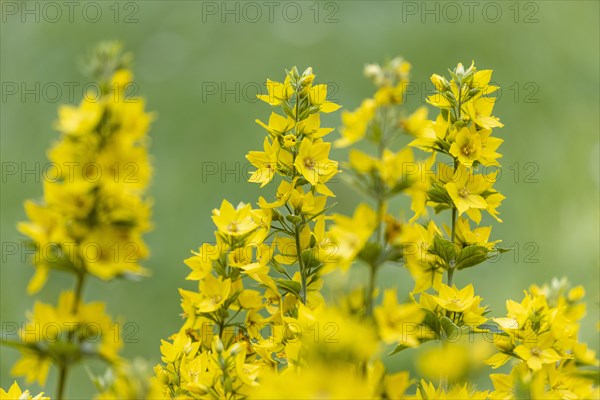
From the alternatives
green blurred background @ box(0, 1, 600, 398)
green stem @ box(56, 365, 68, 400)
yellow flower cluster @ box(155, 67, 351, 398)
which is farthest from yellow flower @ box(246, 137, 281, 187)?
green blurred background @ box(0, 1, 600, 398)

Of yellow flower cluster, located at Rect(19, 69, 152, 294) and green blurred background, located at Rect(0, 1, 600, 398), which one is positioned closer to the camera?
yellow flower cluster, located at Rect(19, 69, 152, 294)

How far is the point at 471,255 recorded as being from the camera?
72 cm

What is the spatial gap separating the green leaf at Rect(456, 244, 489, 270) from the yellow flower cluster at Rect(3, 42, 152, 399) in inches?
11.5

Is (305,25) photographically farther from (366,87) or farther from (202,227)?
(202,227)

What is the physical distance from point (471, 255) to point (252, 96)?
1.58 m

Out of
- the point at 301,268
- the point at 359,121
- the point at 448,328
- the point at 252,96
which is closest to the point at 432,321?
the point at 448,328

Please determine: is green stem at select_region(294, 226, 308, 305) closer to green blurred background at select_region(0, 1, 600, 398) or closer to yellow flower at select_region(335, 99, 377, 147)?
yellow flower at select_region(335, 99, 377, 147)

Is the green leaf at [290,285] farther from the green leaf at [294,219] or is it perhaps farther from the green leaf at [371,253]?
the green leaf at [371,253]

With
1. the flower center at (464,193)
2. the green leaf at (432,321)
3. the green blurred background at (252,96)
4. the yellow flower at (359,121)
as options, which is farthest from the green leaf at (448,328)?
the green blurred background at (252,96)

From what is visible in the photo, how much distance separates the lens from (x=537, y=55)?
2436 millimetres

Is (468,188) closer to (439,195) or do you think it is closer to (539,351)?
(439,195)

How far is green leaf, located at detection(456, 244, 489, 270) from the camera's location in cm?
71

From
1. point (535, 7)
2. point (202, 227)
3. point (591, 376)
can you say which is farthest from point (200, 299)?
point (535, 7)

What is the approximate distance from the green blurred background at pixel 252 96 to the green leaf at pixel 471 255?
131cm
